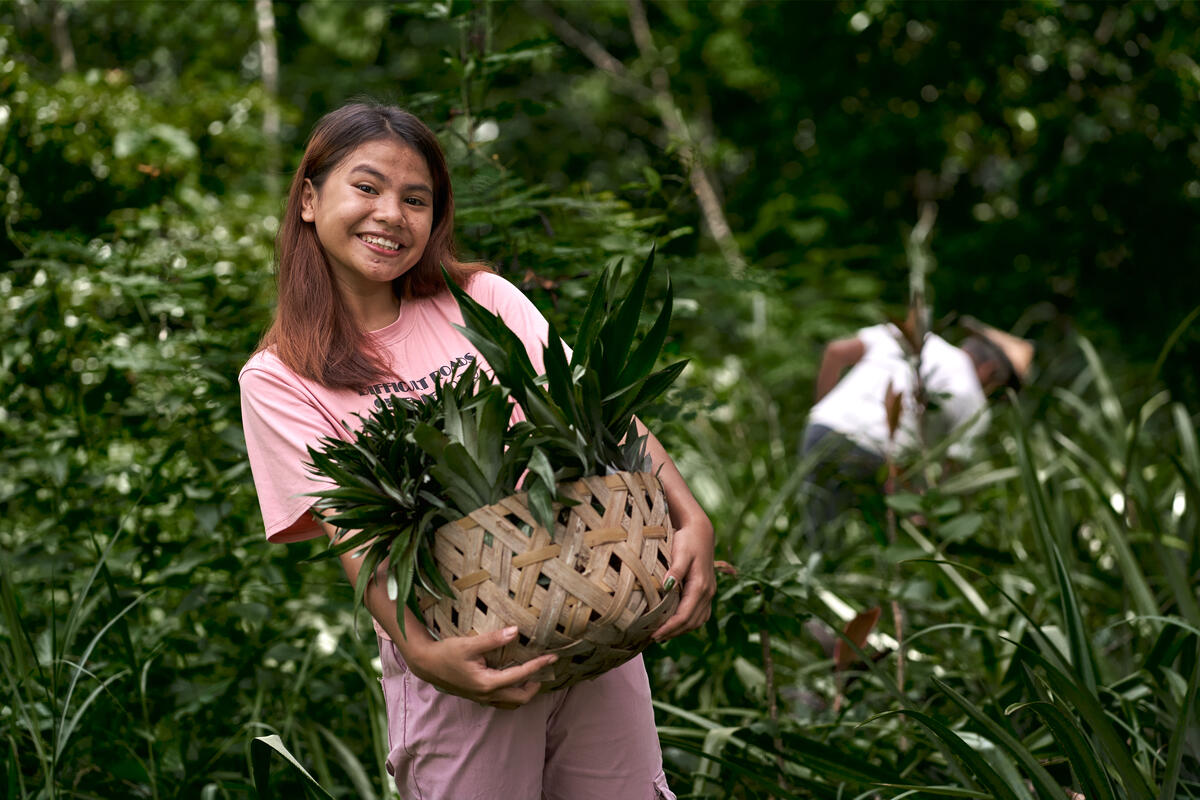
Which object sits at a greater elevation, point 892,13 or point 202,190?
point 892,13

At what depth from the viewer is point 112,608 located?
7.06 feet

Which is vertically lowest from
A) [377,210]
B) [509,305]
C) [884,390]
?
[884,390]

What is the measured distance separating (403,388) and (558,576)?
1.64ft

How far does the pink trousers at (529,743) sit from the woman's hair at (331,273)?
0.43 m

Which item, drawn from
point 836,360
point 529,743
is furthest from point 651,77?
point 529,743

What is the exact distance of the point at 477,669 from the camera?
1234 mm

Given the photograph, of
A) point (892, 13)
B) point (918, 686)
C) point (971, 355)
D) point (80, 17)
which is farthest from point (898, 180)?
point (80, 17)

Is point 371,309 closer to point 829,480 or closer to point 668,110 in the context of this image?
point 829,480

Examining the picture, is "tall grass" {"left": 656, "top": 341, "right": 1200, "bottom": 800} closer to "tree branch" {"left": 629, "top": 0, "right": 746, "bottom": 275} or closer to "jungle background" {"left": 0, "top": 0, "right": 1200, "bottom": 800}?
"jungle background" {"left": 0, "top": 0, "right": 1200, "bottom": 800}

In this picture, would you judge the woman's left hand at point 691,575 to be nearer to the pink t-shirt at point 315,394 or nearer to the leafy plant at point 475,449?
the leafy plant at point 475,449

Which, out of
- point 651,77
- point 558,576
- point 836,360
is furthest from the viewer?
point 651,77

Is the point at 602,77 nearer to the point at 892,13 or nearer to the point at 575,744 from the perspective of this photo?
the point at 892,13

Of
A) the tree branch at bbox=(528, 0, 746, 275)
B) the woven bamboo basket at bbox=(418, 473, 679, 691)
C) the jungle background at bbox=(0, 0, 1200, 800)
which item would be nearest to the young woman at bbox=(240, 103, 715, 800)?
the woven bamboo basket at bbox=(418, 473, 679, 691)

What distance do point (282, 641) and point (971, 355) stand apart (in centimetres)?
262
